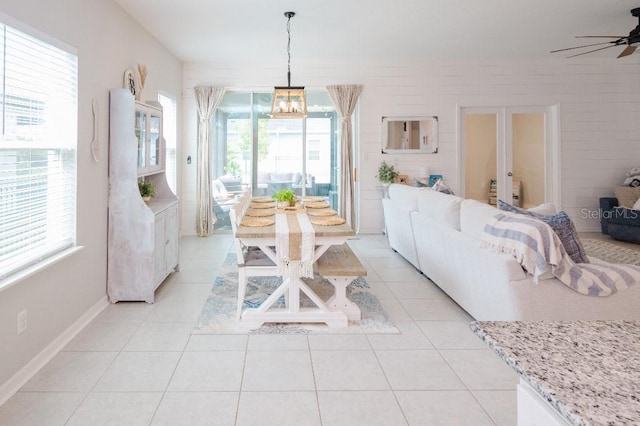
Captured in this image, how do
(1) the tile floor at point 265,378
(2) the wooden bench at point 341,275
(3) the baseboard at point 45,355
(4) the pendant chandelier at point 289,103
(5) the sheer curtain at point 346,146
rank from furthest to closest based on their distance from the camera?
(5) the sheer curtain at point 346,146, (4) the pendant chandelier at point 289,103, (2) the wooden bench at point 341,275, (3) the baseboard at point 45,355, (1) the tile floor at point 265,378

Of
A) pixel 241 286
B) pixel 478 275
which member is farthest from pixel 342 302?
pixel 478 275

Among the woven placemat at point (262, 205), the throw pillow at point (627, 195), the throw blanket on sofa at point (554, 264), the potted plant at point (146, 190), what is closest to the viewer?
the throw blanket on sofa at point (554, 264)

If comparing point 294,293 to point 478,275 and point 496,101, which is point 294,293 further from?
point 496,101

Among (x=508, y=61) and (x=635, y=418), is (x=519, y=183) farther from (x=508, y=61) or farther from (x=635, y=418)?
(x=635, y=418)

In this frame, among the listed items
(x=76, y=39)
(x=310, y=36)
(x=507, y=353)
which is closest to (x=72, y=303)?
(x=76, y=39)

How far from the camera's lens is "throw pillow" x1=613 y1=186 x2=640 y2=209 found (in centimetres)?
658

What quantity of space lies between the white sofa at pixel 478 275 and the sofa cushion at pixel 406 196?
0.01 m

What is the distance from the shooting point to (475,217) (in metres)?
3.31

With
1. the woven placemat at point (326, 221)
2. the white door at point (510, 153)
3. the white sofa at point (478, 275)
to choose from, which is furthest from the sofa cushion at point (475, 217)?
the white door at point (510, 153)

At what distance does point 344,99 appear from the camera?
280 inches

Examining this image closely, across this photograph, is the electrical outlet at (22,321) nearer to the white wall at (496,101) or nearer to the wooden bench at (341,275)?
the wooden bench at (341,275)

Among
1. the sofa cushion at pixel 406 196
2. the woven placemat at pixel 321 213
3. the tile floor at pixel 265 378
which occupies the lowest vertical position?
the tile floor at pixel 265 378

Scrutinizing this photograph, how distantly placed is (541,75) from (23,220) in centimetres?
740

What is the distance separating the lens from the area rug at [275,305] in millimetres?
3232
